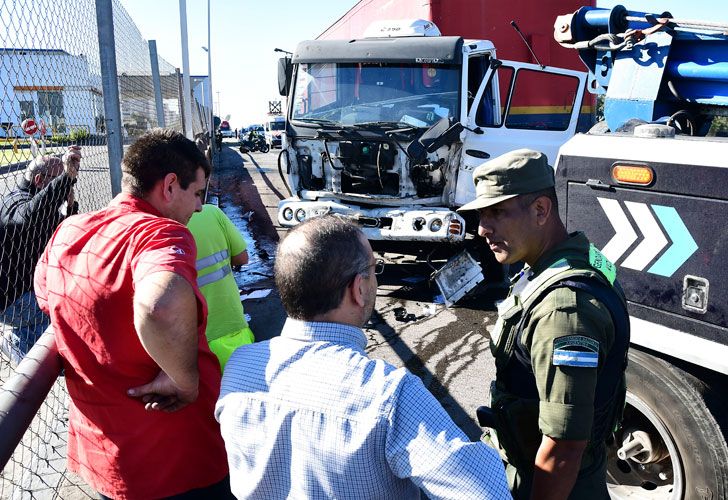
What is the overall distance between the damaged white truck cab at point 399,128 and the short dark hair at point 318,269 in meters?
4.80

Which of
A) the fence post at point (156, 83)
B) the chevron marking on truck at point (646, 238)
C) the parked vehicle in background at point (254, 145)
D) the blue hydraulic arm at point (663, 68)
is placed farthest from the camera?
the parked vehicle in background at point (254, 145)

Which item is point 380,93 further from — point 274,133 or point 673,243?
point 274,133

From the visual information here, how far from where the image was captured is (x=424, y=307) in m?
6.41

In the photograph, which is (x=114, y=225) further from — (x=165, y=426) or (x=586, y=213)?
(x=586, y=213)

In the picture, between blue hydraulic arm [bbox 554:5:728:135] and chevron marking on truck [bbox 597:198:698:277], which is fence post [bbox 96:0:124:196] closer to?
chevron marking on truck [bbox 597:198:698:277]

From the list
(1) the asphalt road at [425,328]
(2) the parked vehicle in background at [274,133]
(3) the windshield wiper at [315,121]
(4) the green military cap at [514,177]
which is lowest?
(1) the asphalt road at [425,328]

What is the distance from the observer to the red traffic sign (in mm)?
2709

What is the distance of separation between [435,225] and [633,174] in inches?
150

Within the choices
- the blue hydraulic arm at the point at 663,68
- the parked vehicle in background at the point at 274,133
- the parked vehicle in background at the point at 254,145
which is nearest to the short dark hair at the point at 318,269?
the blue hydraulic arm at the point at 663,68

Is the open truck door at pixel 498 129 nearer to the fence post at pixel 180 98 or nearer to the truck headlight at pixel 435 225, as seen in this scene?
the truck headlight at pixel 435 225

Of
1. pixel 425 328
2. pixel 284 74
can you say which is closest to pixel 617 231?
pixel 425 328

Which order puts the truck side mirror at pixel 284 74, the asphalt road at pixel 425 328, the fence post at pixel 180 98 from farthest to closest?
the fence post at pixel 180 98, the truck side mirror at pixel 284 74, the asphalt road at pixel 425 328

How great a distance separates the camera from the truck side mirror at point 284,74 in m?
7.39

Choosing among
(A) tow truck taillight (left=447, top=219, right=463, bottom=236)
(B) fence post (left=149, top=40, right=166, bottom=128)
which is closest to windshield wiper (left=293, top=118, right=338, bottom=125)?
(B) fence post (left=149, top=40, right=166, bottom=128)
